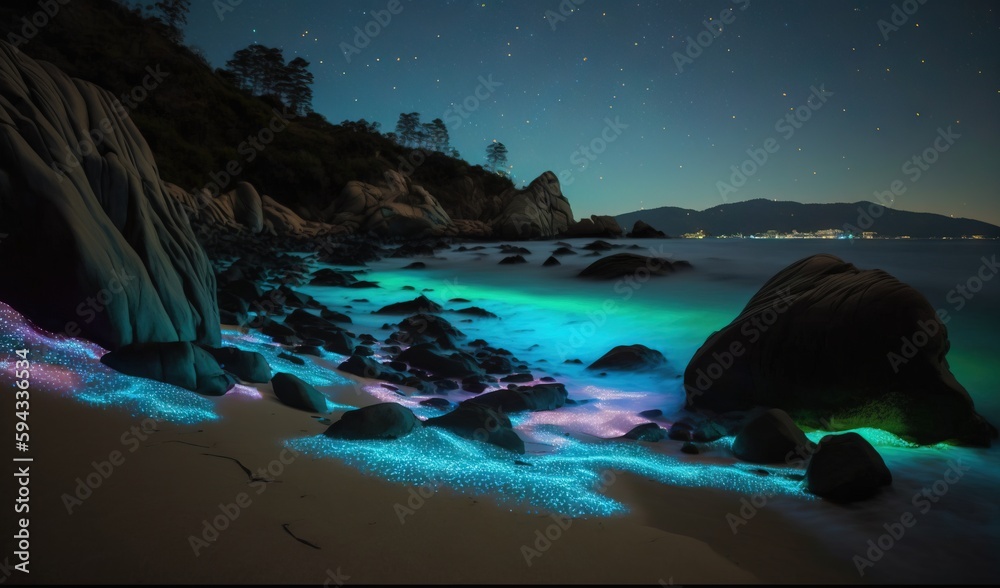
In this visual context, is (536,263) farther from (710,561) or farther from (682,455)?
(710,561)

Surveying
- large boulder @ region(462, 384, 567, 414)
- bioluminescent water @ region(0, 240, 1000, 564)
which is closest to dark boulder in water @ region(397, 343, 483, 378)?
bioluminescent water @ region(0, 240, 1000, 564)

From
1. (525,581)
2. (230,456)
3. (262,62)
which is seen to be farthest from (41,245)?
(262,62)

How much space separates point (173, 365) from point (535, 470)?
6.75 ft

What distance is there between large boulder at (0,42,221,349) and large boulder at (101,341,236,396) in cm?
21

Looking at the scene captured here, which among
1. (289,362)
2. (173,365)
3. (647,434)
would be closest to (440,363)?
(289,362)

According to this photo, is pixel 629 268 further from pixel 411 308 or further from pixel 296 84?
pixel 296 84

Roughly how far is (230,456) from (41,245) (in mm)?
1761

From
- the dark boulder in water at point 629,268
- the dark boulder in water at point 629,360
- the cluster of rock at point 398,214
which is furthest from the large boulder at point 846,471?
the cluster of rock at point 398,214

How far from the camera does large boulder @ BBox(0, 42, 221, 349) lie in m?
2.67

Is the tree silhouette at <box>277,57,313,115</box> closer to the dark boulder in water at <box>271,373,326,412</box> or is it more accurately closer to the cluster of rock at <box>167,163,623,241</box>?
the cluster of rock at <box>167,163,623,241</box>

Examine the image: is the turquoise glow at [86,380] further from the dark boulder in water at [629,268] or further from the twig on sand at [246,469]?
the dark boulder in water at [629,268]

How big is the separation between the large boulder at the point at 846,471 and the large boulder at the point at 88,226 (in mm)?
3779

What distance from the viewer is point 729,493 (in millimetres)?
2438

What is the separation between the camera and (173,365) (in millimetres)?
2764
